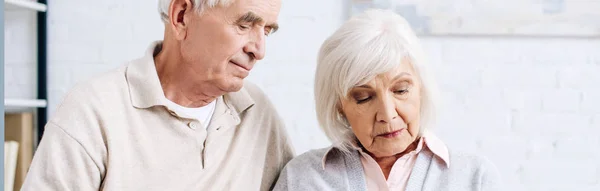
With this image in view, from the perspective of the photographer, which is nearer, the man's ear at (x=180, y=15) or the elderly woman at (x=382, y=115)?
the elderly woman at (x=382, y=115)

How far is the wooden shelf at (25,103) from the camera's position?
8.57 feet

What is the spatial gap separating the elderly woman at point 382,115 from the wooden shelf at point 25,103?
1337 mm

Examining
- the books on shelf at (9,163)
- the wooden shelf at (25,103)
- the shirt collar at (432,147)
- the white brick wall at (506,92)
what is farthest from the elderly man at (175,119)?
the books on shelf at (9,163)

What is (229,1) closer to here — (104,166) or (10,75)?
(104,166)

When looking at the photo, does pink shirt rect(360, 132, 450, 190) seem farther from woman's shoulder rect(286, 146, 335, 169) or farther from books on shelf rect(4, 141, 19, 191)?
books on shelf rect(4, 141, 19, 191)

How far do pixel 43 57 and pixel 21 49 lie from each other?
137 millimetres

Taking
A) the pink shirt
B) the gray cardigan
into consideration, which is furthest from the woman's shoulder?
the pink shirt

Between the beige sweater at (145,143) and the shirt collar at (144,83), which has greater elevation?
the shirt collar at (144,83)

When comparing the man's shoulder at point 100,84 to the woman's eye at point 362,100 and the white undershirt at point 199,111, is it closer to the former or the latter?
the white undershirt at point 199,111

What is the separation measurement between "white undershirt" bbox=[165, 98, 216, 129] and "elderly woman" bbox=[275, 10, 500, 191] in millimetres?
244

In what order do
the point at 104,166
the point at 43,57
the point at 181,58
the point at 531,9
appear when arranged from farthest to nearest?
1. the point at 43,57
2. the point at 531,9
3. the point at 181,58
4. the point at 104,166

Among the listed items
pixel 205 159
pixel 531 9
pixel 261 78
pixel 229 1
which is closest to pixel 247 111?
pixel 205 159

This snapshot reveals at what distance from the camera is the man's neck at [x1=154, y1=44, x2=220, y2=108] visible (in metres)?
1.68

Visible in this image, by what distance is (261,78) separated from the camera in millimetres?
2654
